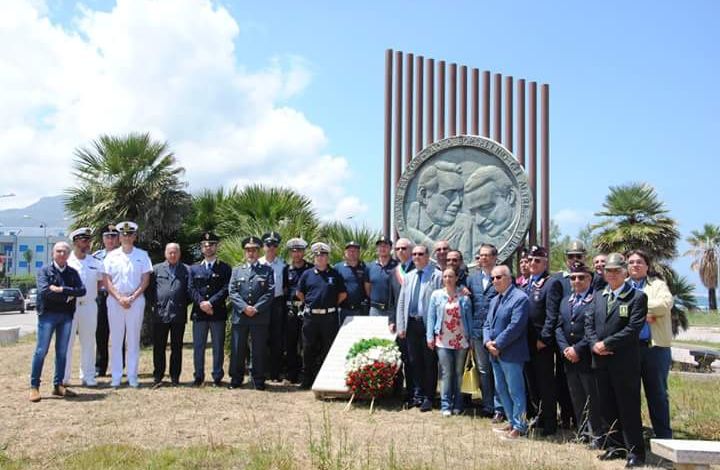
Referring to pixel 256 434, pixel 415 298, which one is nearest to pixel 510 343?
pixel 415 298

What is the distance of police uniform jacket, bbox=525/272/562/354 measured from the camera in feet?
18.4

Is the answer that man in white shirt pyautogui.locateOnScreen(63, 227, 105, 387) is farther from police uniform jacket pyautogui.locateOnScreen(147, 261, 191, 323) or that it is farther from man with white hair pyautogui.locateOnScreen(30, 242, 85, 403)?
police uniform jacket pyautogui.locateOnScreen(147, 261, 191, 323)

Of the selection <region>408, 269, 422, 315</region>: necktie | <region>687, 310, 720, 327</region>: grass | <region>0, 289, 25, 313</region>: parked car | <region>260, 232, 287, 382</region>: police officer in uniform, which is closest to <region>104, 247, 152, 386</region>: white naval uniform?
<region>260, 232, 287, 382</region>: police officer in uniform

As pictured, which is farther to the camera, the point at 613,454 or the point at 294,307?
the point at 294,307

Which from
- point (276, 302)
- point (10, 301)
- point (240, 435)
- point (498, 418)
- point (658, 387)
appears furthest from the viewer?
point (10, 301)

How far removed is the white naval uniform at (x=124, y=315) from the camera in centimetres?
773

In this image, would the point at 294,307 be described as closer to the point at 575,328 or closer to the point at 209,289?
the point at 209,289

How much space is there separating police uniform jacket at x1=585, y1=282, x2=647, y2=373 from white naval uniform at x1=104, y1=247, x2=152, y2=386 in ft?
17.6

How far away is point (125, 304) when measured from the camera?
25.2 ft

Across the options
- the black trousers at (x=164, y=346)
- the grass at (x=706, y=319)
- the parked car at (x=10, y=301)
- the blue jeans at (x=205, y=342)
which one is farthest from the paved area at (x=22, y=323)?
the grass at (x=706, y=319)

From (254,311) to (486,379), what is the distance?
2.92 m

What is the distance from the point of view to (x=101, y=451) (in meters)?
4.92

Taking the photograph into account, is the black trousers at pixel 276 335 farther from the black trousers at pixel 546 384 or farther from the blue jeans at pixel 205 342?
the black trousers at pixel 546 384

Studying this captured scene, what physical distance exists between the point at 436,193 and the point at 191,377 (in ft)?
14.2
